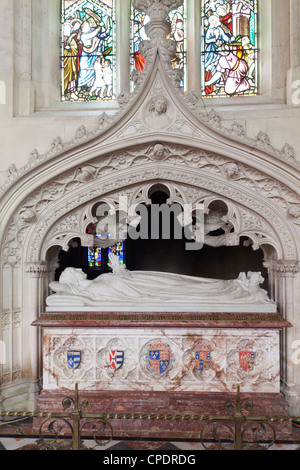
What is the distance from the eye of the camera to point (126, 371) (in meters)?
3.59

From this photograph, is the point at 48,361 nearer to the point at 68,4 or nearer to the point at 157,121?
the point at 157,121

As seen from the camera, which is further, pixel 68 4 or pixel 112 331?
pixel 68 4

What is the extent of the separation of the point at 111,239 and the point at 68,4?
3442 mm

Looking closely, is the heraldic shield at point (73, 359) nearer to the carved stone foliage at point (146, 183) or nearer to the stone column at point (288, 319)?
the carved stone foliage at point (146, 183)

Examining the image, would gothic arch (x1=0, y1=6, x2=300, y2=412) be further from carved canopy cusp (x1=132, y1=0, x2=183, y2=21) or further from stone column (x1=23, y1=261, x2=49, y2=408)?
carved canopy cusp (x1=132, y1=0, x2=183, y2=21)

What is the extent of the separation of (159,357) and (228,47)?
4196mm

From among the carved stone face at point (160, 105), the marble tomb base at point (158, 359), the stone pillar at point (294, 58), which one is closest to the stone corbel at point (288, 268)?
→ the marble tomb base at point (158, 359)

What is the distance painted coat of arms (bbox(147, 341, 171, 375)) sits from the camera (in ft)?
11.7

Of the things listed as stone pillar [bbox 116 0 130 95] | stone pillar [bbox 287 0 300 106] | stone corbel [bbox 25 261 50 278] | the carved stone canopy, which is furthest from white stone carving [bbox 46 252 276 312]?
stone pillar [bbox 116 0 130 95]

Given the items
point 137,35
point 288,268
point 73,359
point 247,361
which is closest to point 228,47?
point 137,35

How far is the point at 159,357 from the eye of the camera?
11.7 ft

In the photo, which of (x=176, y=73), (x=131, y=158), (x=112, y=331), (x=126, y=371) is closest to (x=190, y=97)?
(x=176, y=73)

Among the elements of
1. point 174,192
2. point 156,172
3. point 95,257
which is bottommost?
point 95,257

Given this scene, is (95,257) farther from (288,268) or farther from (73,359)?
(288,268)
